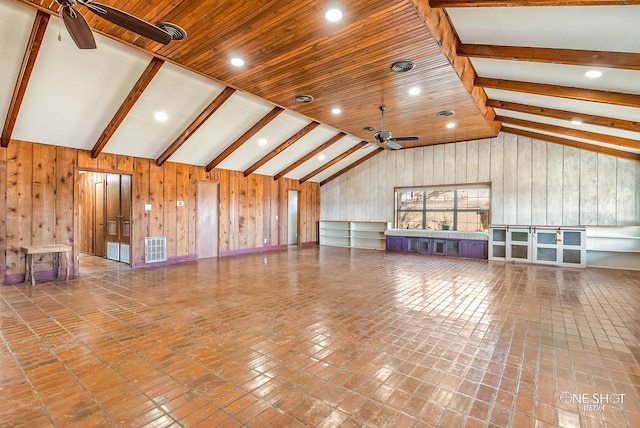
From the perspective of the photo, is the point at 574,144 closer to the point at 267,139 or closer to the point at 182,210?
the point at 267,139

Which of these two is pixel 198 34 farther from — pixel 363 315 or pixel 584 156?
pixel 584 156

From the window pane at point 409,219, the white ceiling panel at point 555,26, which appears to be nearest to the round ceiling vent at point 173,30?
the white ceiling panel at point 555,26

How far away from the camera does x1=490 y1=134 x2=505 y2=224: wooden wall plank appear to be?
335 inches

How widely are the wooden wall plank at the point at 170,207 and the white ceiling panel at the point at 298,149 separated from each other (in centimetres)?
265

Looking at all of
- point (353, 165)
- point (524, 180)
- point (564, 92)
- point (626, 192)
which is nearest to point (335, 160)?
point (353, 165)

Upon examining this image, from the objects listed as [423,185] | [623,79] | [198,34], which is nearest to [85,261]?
[198,34]

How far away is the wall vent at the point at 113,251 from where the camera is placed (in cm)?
783

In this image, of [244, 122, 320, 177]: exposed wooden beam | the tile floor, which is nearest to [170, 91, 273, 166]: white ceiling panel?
[244, 122, 320, 177]: exposed wooden beam

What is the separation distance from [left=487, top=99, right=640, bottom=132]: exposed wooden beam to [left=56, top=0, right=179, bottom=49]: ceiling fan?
617cm

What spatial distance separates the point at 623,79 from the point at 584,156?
15.8 feet

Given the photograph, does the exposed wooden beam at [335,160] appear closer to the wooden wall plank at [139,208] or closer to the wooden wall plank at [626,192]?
the wooden wall plank at [139,208]

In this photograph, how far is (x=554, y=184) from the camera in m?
7.82

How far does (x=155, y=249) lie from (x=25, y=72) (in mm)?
4341

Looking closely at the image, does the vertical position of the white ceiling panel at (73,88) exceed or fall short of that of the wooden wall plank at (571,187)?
it exceeds it
